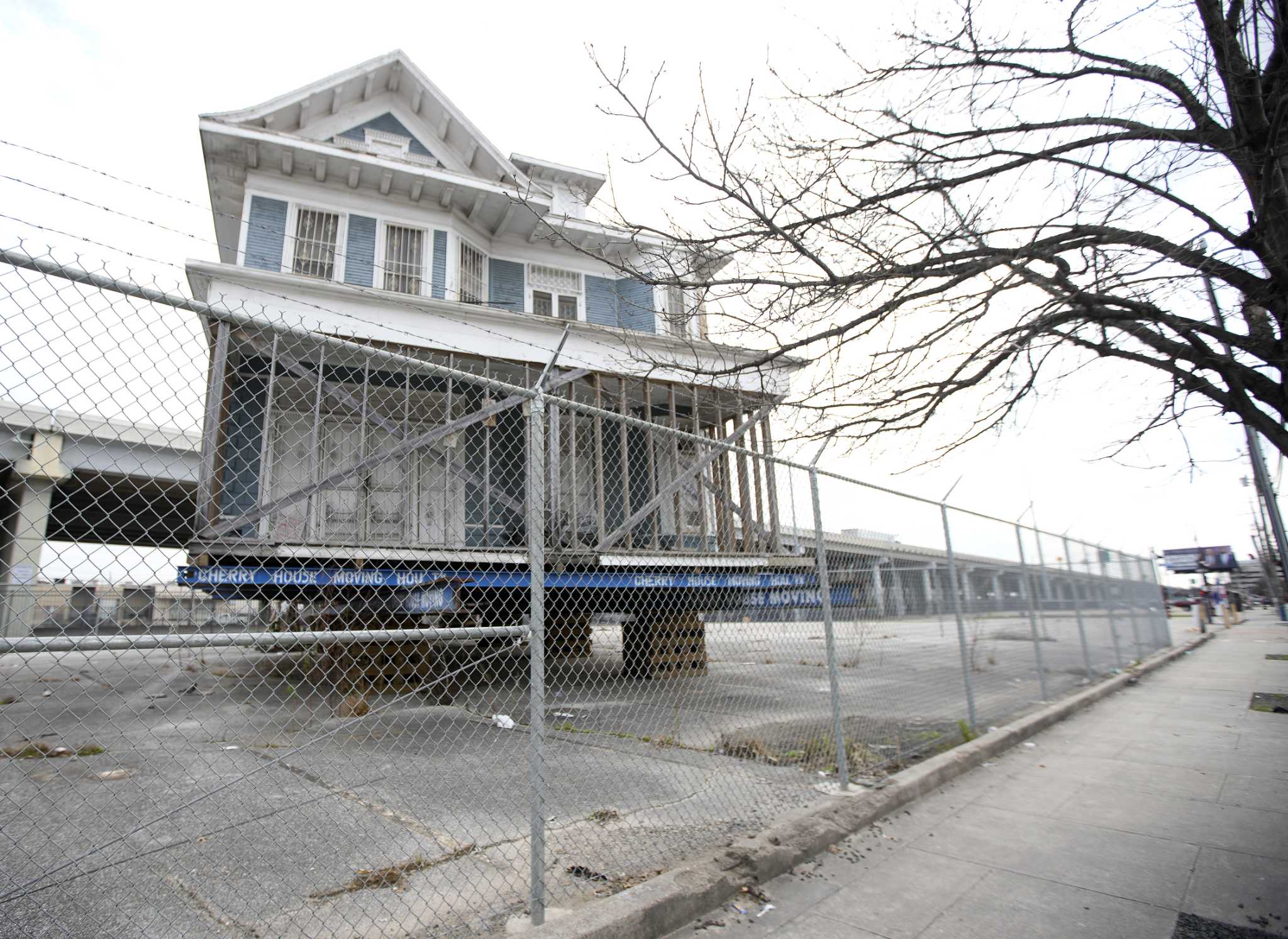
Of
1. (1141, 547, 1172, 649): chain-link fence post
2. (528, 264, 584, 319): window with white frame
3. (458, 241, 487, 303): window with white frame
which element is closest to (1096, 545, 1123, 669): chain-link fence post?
(1141, 547, 1172, 649): chain-link fence post

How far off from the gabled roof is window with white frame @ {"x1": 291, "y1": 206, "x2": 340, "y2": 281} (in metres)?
1.40

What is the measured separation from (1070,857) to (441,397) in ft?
31.6

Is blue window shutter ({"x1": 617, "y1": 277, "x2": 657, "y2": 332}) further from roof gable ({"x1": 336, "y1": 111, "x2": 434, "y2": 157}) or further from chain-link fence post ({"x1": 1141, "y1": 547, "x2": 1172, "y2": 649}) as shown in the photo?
chain-link fence post ({"x1": 1141, "y1": 547, "x2": 1172, "y2": 649})

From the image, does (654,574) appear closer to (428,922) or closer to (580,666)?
(580,666)

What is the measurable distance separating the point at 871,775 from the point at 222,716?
21.6 feet

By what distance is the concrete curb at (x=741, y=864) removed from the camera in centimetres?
269

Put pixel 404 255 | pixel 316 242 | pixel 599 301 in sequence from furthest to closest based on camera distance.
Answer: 1. pixel 599 301
2. pixel 404 255
3. pixel 316 242

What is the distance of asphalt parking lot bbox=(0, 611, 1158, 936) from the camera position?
9.61 feet

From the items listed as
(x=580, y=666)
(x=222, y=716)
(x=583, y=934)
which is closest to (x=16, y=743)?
(x=222, y=716)

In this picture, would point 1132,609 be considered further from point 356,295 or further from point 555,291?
point 356,295

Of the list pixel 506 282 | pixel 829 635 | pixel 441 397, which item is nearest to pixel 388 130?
pixel 506 282

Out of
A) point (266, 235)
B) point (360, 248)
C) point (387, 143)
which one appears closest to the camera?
point (266, 235)

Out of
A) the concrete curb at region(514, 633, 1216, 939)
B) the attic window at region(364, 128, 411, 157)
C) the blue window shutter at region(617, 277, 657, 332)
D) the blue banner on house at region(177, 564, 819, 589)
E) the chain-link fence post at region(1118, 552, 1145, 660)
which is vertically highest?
the attic window at region(364, 128, 411, 157)

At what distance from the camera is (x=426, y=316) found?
35.9 feet
